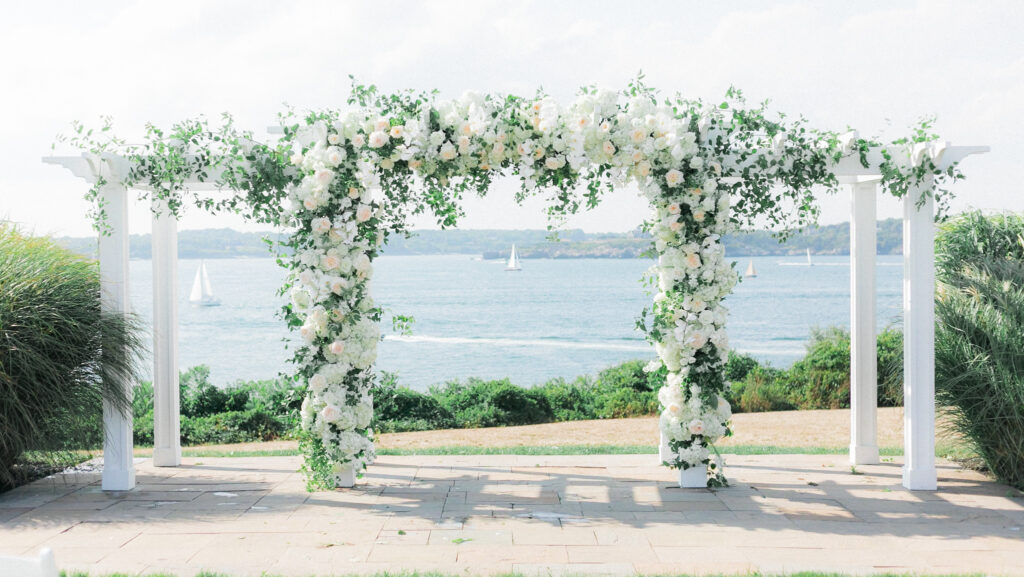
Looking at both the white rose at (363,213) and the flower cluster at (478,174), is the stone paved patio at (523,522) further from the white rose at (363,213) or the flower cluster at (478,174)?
the white rose at (363,213)

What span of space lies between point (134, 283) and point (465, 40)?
27.9 meters

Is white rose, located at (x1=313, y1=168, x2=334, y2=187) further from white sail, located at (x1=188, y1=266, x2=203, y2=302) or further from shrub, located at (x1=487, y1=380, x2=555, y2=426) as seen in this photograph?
white sail, located at (x1=188, y1=266, x2=203, y2=302)

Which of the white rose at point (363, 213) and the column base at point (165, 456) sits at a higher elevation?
the white rose at point (363, 213)

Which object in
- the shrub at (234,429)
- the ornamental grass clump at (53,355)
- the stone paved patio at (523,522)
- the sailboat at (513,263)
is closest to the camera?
the stone paved patio at (523,522)

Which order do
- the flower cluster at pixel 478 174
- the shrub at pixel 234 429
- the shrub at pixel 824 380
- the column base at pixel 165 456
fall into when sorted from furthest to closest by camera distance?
the shrub at pixel 824 380
the shrub at pixel 234 429
the column base at pixel 165 456
the flower cluster at pixel 478 174


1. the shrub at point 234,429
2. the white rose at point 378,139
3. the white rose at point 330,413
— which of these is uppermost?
the white rose at point 378,139

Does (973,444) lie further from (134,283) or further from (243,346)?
(134,283)

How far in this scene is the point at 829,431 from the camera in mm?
9539

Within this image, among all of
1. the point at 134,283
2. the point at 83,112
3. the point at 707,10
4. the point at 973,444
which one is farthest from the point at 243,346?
the point at 973,444

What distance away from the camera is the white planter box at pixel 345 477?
6098 millimetres

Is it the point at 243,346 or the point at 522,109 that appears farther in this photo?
the point at 243,346

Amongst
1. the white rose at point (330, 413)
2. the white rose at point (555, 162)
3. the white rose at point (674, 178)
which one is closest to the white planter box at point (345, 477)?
the white rose at point (330, 413)

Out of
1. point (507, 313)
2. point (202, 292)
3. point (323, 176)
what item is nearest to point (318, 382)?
point (323, 176)

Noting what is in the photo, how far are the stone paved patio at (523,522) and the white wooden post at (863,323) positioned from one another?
0.89ft
